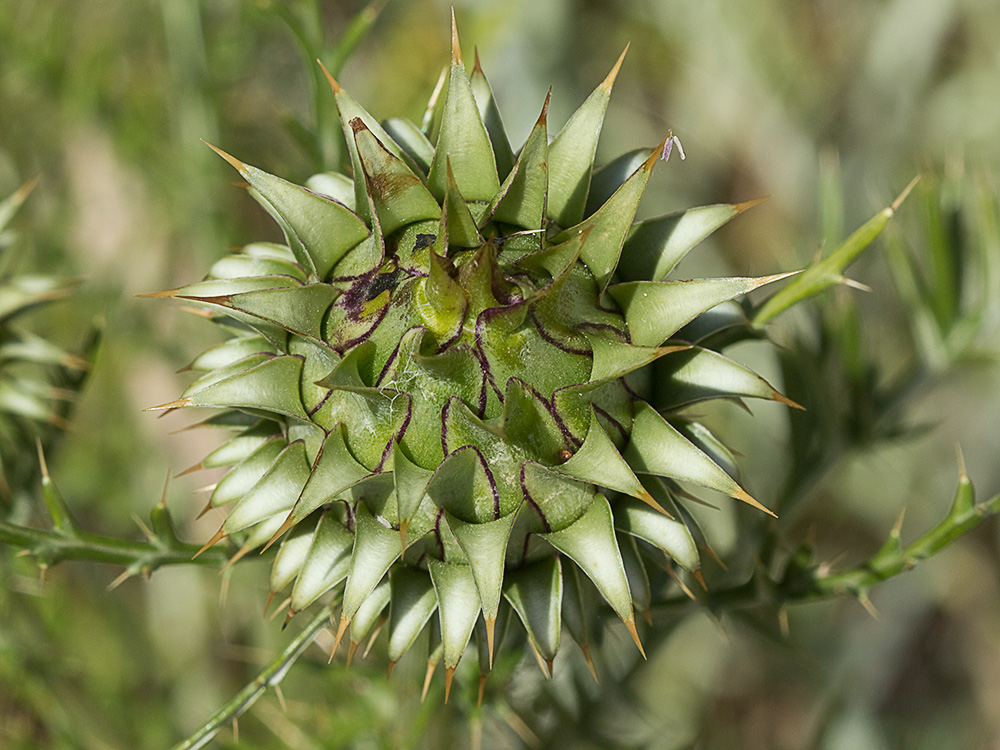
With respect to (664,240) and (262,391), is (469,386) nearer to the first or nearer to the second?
(262,391)

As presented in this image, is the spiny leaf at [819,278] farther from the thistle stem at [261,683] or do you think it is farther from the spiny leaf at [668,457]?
the thistle stem at [261,683]

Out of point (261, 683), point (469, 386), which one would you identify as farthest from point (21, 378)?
point (469, 386)

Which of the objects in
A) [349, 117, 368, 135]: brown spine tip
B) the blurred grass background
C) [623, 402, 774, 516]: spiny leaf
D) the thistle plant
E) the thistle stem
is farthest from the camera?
the blurred grass background

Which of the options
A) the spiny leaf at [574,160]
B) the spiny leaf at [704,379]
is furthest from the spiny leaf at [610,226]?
the spiny leaf at [704,379]

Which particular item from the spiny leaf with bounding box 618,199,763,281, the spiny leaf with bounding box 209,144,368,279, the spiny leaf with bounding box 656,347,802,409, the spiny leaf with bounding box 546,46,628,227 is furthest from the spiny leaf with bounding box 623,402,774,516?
the spiny leaf with bounding box 209,144,368,279

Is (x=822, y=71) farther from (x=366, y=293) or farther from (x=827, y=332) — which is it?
(x=366, y=293)

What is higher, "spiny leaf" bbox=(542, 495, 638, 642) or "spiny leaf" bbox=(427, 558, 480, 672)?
"spiny leaf" bbox=(542, 495, 638, 642)

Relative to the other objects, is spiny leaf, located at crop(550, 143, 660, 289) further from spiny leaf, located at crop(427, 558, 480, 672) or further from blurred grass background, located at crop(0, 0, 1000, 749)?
blurred grass background, located at crop(0, 0, 1000, 749)
